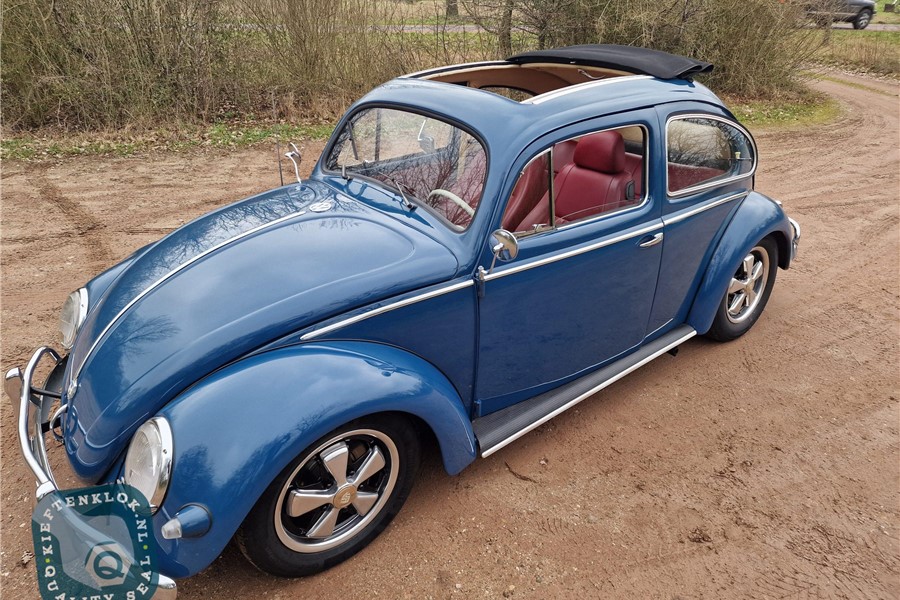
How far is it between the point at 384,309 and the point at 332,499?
2.67 ft

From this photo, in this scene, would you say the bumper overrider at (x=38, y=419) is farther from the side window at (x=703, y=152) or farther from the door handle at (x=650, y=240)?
the side window at (x=703, y=152)

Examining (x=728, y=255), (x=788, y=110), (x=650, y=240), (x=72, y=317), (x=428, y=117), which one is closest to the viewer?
(x=72, y=317)

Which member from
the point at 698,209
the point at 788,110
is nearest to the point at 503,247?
the point at 698,209

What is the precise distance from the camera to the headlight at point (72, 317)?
3.03m

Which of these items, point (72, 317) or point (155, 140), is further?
point (155, 140)

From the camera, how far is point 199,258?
2.84m

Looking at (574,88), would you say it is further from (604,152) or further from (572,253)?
(572,253)

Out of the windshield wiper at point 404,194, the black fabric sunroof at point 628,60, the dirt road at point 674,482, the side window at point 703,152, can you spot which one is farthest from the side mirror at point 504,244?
the black fabric sunroof at point 628,60

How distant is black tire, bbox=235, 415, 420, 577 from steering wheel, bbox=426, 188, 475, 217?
3.36ft

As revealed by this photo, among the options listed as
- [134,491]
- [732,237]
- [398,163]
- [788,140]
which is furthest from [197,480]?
[788,140]

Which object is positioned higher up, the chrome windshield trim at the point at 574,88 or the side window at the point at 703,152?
the chrome windshield trim at the point at 574,88

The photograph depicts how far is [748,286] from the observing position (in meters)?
4.34

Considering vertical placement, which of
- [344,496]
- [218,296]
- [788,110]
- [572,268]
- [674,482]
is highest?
[218,296]

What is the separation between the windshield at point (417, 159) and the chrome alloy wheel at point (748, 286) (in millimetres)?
2265
